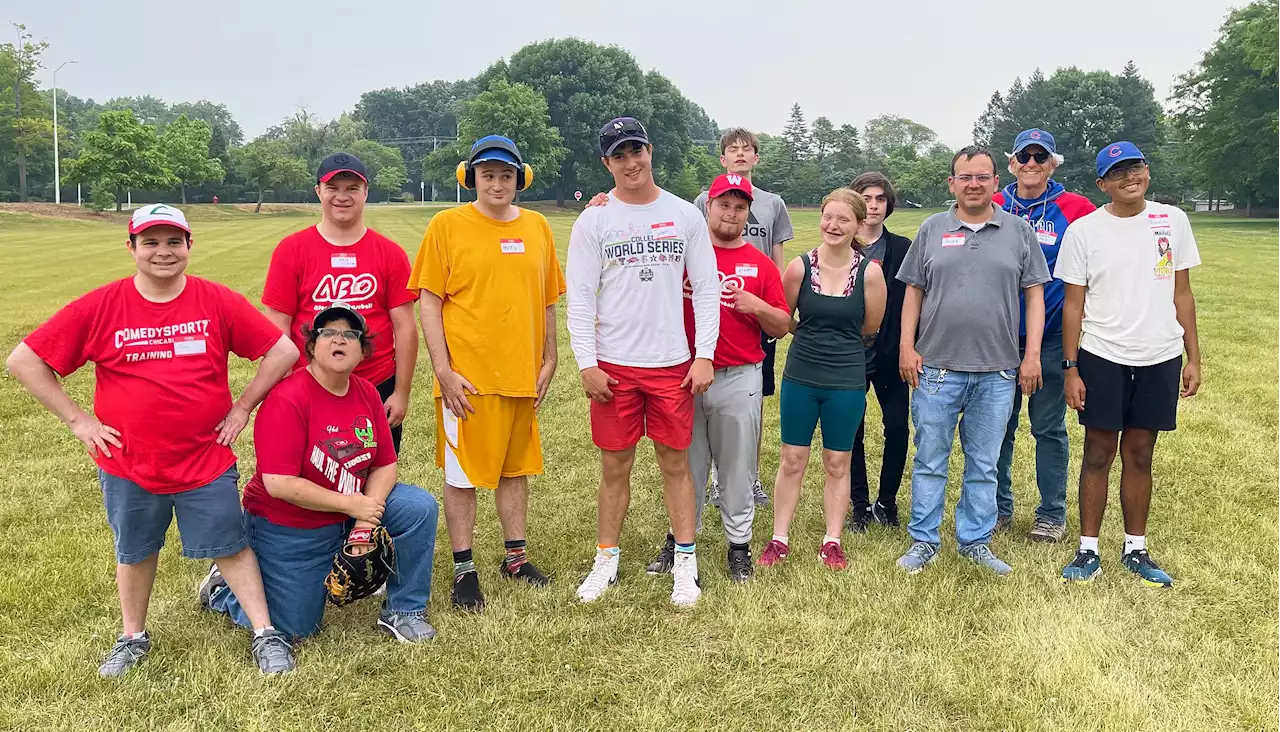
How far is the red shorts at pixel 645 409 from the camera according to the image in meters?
3.86

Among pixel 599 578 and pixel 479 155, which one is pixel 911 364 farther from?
pixel 479 155

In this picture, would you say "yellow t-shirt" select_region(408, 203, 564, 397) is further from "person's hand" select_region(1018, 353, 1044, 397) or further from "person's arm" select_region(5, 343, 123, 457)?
"person's hand" select_region(1018, 353, 1044, 397)

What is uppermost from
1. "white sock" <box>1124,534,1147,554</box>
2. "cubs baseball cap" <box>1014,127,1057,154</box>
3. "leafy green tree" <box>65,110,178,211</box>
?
"leafy green tree" <box>65,110,178,211</box>

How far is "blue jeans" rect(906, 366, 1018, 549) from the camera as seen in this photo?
168 inches

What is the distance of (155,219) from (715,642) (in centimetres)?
291

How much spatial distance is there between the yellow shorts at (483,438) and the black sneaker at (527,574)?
1.78ft

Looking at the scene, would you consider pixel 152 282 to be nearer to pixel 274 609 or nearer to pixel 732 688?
pixel 274 609

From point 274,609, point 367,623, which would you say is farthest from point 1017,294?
point 274,609

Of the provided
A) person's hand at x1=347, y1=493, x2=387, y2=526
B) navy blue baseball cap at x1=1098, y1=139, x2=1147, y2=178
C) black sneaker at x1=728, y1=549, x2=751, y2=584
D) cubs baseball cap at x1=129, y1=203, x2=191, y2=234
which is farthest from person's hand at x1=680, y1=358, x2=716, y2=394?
navy blue baseball cap at x1=1098, y1=139, x2=1147, y2=178

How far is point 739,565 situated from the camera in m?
4.25

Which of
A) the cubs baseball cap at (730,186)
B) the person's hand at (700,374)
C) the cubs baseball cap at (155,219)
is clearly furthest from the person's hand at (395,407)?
the cubs baseball cap at (730,186)

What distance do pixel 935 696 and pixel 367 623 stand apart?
8.37 ft

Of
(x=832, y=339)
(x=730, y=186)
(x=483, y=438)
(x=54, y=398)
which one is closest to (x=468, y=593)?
(x=483, y=438)

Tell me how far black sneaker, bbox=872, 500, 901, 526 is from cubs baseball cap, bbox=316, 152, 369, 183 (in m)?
3.63
